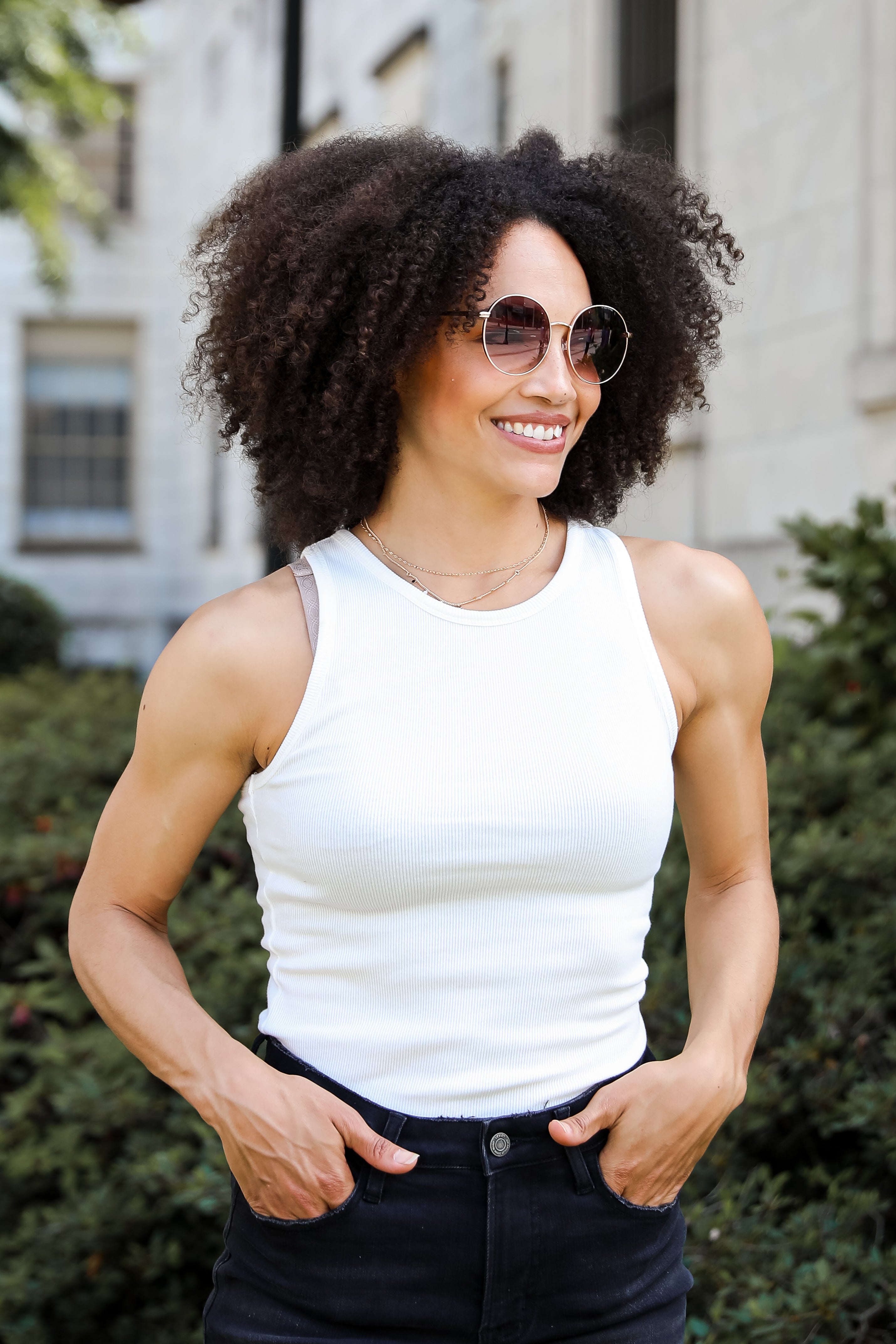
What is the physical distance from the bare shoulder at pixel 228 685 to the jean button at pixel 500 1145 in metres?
0.53

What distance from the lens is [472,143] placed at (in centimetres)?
1032

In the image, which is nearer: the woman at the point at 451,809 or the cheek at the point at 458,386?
the woman at the point at 451,809

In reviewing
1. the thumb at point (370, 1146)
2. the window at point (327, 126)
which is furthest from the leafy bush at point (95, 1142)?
the window at point (327, 126)

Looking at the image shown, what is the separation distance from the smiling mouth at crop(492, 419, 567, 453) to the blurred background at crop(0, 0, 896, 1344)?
511 mm

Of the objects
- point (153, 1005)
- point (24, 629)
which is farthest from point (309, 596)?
point (24, 629)

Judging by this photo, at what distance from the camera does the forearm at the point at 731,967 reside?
1.68 metres

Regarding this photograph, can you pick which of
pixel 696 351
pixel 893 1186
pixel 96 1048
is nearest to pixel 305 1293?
pixel 696 351

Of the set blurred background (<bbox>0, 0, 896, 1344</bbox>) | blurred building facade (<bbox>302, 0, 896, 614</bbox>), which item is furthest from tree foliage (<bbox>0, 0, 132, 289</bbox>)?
blurred building facade (<bbox>302, 0, 896, 614</bbox>)

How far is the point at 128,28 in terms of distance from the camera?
41.7 feet

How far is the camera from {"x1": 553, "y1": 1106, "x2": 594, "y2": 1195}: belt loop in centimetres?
157

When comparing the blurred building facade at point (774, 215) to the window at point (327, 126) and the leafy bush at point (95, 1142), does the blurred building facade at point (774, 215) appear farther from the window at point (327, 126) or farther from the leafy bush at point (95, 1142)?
the window at point (327, 126)

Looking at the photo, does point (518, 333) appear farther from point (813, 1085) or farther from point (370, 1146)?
point (813, 1085)

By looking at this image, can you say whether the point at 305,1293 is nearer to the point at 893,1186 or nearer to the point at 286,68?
the point at 893,1186

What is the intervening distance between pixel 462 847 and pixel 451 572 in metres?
0.39
